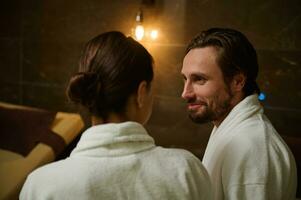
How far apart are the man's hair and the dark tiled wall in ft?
4.15

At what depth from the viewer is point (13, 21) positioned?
3.28 m

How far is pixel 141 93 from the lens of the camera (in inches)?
34.7

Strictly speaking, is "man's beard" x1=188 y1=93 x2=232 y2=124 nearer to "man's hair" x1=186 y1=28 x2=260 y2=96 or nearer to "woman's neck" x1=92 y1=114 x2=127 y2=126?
"man's hair" x1=186 y1=28 x2=260 y2=96

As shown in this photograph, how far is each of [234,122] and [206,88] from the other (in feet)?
0.56

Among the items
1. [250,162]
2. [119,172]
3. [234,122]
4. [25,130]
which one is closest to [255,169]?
[250,162]

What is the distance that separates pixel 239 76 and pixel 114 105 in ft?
1.95

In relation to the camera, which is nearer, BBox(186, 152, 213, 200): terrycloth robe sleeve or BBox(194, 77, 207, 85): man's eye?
BBox(186, 152, 213, 200): terrycloth robe sleeve

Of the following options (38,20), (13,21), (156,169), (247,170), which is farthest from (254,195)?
(13,21)

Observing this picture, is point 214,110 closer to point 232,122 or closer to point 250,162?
point 232,122

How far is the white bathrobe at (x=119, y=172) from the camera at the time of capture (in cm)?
78

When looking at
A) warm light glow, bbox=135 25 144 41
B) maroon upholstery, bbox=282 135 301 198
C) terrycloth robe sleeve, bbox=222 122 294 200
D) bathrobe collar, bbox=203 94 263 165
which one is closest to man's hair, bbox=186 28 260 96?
bathrobe collar, bbox=203 94 263 165

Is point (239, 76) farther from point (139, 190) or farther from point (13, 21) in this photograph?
point (13, 21)

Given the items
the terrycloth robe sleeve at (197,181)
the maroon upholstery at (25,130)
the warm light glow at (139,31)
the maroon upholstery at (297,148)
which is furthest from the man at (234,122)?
the maroon upholstery at (25,130)

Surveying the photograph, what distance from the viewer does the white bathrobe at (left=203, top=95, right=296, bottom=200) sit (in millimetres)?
1014
